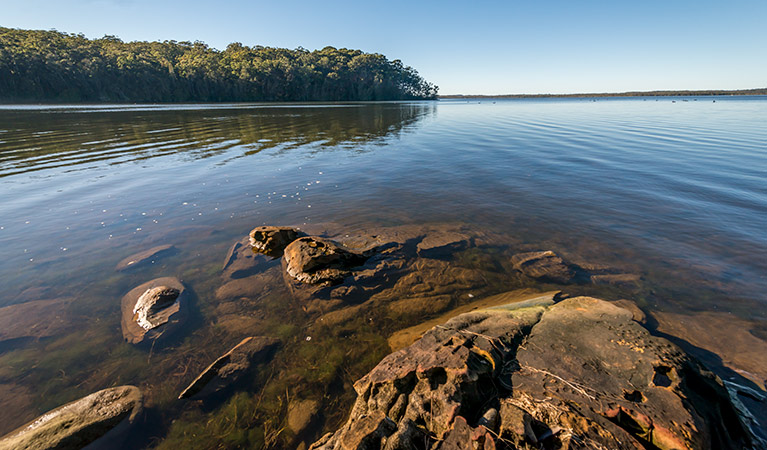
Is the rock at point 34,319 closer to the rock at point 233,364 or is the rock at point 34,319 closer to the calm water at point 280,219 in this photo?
the calm water at point 280,219

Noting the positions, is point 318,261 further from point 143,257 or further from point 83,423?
point 143,257

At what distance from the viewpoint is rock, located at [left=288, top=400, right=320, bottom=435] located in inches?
179

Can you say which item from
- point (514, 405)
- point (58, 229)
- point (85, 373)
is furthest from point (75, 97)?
point (514, 405)

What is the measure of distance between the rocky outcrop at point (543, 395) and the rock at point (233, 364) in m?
2.33

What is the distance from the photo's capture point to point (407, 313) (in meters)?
6.79

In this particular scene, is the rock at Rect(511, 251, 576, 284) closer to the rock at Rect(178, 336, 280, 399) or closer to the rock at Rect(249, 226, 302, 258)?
the rock at Rect(178, 336, 280, 399)

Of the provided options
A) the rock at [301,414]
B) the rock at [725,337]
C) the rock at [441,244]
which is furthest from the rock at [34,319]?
the rock at [725,337]

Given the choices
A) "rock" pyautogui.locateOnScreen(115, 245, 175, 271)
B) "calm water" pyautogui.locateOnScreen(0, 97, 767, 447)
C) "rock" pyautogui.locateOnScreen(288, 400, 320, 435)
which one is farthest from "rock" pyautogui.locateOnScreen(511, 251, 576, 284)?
"rock" pyautogui.locateOnScreen(115, 245, 175, 271)

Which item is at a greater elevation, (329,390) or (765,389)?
(765,389)

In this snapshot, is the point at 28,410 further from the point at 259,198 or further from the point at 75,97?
the point at 75,97

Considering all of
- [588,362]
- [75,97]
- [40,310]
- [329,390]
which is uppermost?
[75,97]

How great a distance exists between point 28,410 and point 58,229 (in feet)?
27.7

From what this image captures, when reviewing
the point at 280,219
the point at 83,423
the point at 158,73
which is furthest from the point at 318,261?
the point at 158,73

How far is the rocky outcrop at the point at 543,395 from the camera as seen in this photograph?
3170mm
